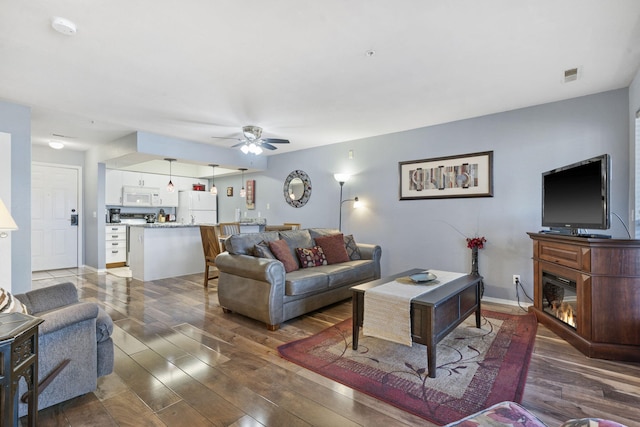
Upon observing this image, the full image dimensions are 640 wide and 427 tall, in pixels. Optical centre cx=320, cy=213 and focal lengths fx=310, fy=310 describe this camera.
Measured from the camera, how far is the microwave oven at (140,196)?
7062 millimetres

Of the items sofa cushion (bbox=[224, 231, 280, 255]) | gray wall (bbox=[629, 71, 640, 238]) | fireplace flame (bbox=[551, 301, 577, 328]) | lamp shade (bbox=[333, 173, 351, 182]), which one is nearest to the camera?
fireplace flame (bbox=[551, 301, 577, 328])

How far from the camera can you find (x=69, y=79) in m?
3.02

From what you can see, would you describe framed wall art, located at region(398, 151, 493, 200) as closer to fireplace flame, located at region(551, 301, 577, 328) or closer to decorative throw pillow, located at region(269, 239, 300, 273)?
fireplace flame, located at region(551, 301, 577, 328)

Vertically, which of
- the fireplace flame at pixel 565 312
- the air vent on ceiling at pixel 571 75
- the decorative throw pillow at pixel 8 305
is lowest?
the fireplace flame at pixel 565 312

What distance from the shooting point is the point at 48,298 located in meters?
2.07

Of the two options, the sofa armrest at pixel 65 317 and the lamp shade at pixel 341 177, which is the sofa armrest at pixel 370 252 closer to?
the lamp shade at pixel 341 177

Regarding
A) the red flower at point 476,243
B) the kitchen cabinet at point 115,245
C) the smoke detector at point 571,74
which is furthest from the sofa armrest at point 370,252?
the kitchen cabinet at point 115,245

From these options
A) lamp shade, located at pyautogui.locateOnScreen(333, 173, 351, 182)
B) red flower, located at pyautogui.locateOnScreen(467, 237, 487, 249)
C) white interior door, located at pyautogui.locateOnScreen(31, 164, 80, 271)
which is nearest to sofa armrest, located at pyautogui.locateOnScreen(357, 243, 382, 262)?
red flower, located at pyautogui.locateOnScreen(467, 237, 487, 249)

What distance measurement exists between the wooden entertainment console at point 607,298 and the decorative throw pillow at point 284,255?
2694 millimetres

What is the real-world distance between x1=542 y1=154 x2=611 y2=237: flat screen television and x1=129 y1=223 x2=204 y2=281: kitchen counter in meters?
5.30

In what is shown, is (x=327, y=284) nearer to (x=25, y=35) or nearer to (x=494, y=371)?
(x=494, y=371)

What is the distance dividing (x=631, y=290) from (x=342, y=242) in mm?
2872

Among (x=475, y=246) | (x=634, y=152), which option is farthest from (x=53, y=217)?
(x=634, y=152)

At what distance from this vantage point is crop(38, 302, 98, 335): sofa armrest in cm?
162
